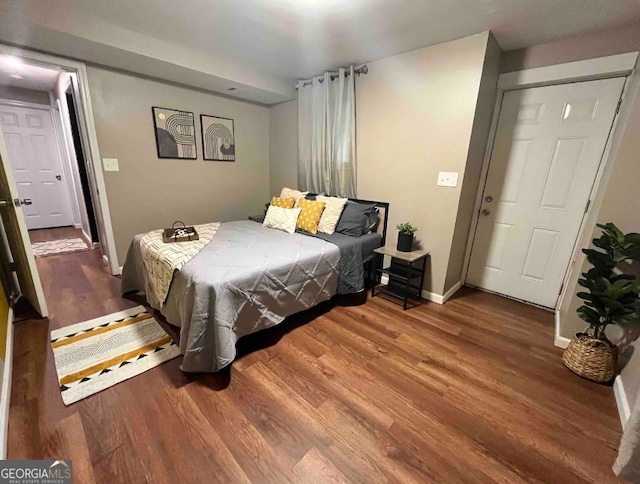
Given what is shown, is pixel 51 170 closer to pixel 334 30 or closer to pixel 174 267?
pixel 174 267

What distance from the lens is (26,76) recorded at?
11.8 feet

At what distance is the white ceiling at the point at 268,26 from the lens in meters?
1.83

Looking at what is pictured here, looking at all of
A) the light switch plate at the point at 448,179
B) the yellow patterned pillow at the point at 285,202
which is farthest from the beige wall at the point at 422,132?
the yellow patterned pillow at the point at 285,202

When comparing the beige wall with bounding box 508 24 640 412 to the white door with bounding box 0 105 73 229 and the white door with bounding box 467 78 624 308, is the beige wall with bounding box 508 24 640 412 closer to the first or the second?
the white door with bounding box 467 78 624 308

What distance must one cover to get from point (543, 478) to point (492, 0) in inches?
105

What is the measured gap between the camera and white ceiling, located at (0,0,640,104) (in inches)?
72.0

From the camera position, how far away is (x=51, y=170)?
4.80m

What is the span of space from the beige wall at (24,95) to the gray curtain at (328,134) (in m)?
4.54

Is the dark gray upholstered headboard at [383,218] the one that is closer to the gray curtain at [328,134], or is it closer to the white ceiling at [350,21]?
the gray curtain at [328,134]

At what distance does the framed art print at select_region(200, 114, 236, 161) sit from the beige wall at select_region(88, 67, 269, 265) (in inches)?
2.7

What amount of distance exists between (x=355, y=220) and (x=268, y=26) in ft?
6.01

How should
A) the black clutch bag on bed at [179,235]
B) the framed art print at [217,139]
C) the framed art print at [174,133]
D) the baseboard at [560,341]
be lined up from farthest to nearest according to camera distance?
the framed art print at [217,139]
the framed art print at [174,133]
the black clutch bag on bed at [179,235]
the baseboard at [560,341]

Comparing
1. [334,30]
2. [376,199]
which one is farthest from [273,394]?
[334,30]

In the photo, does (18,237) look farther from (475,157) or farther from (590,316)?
(590,316)
